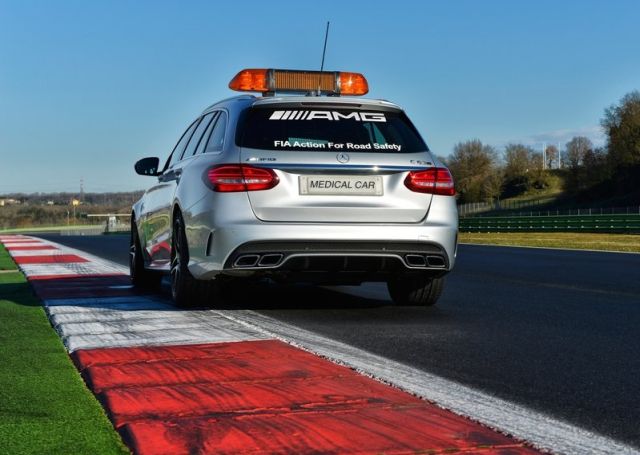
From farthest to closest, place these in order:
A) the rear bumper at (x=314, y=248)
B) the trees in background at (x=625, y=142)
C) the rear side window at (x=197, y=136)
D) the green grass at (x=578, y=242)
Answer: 1. the trees in background at (x=625, y=142)
2. the green grass at (x=578, y=242)
3. the rear side window at (x=197, y=136)
4. the rear bumper at (x=314, y=248)

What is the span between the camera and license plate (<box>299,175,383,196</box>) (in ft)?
22.3

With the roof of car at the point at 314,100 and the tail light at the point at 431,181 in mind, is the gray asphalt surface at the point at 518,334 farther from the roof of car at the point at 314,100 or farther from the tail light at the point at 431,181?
the roof of car at the point at 314,100

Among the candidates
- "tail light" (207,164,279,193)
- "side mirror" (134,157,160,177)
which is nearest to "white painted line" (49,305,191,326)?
"tail light" (207,164,279,193)

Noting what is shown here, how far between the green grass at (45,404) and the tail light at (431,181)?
290 cm

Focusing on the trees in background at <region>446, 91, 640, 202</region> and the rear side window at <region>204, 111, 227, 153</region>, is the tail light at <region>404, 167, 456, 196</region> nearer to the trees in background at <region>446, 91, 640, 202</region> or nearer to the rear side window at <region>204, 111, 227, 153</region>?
the rear side window at <region>204, 111, 227, 153</region>

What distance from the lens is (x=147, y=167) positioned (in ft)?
31.5

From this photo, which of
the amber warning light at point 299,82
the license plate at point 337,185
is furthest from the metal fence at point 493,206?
the license plate at point 337,185

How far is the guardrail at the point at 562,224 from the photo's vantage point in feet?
134

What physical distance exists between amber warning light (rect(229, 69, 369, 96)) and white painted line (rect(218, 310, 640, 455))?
310 centimetres

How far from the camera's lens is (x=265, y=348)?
5.46 metres

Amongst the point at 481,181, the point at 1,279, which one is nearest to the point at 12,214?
the point at 481,181

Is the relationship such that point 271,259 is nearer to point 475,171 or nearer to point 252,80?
point 252,80

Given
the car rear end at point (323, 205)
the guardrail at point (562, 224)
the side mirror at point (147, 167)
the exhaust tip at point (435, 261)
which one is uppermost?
the side mirror at point (147, 167)

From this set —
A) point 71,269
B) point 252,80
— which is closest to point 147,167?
point 252,80
